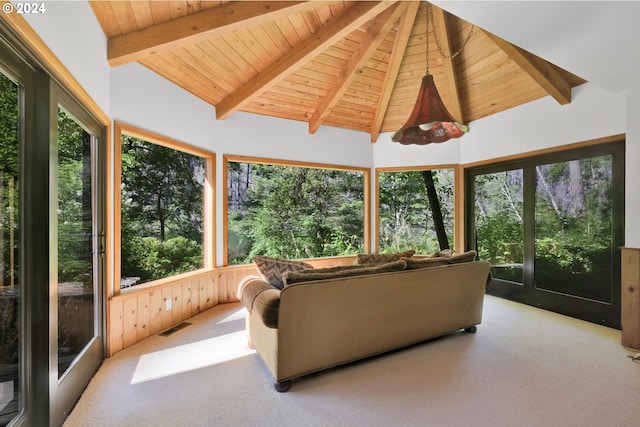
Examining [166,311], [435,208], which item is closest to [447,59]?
[435,208]

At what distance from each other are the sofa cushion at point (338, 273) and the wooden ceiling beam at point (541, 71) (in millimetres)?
2679

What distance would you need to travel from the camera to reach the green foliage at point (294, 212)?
4359 mm

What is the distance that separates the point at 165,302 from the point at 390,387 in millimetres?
2421

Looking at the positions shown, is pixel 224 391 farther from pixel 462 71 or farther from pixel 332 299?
pixel 462 71

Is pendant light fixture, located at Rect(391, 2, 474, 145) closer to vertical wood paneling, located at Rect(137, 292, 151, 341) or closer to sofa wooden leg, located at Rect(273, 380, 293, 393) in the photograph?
sofa wooden leg, located at Rect(273, 380, 293, 393)

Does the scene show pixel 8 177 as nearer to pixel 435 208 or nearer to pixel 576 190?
pixel 576 190

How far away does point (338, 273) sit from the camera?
221cm

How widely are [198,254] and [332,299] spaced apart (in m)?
2.38

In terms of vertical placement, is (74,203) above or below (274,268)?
above

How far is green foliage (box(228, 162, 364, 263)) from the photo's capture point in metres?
4.36

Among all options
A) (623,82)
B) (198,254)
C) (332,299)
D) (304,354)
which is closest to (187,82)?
(198,254)

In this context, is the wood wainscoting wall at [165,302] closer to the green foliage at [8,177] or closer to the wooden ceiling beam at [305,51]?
the green foliage at [8,177]

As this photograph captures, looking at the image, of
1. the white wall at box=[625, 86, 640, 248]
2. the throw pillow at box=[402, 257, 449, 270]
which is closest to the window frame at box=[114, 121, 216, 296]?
the throw pillow at box=[402, 257, 449, 270]

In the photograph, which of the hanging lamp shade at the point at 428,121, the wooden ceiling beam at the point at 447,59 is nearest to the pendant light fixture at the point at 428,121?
the hanging lamp shade at the point at 428,121
